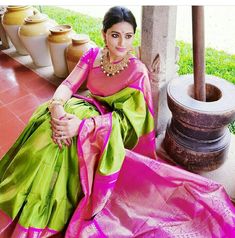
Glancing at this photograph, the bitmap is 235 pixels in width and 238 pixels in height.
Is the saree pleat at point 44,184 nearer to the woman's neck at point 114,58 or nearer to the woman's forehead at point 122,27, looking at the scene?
the woman's neck at point 114,58

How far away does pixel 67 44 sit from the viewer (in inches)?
114

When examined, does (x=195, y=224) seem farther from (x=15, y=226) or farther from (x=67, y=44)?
(x=67, y=44)

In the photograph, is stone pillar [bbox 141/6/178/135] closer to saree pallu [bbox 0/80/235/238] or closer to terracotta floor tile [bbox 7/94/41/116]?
saree pallu [bbox 0/80/235/238]

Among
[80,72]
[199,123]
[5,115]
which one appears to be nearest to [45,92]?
[5,115]

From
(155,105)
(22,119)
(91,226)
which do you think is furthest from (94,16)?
(91,226)

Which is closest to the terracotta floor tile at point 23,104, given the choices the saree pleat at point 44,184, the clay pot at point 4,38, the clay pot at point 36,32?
the clay pot at point 36,32

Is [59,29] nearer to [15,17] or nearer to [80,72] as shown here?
[15,17]

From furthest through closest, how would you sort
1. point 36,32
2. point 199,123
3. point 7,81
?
point 7,81 → point 36,32 → point 199,123

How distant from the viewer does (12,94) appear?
2.92m

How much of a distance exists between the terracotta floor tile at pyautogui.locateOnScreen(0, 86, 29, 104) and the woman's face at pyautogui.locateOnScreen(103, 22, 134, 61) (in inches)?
62.4

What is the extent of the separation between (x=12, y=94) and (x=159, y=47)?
5.59 ft

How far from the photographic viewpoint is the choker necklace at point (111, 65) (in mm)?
1612

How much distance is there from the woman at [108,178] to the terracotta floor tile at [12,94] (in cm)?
125

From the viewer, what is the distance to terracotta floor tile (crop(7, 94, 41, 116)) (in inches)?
105
